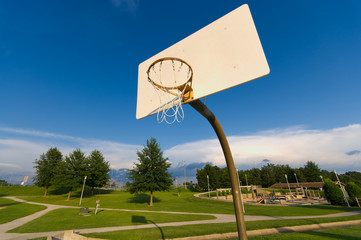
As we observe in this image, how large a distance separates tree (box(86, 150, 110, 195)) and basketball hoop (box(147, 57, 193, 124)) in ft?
114

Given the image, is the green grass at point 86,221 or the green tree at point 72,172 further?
the green tree at point 72,172

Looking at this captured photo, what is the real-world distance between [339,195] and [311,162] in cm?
7358

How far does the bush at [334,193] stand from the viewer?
2247 cm

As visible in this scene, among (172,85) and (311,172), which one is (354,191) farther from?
(311,172)

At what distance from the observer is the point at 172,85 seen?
16.0 feet

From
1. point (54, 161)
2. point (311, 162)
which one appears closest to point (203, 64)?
point (54, 161)

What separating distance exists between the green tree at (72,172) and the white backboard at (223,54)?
1319 inches

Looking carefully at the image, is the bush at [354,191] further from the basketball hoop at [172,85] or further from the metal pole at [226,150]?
the basketball hoop at [172,85]

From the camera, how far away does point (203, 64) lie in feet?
15.3

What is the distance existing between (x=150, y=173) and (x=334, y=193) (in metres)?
27.0

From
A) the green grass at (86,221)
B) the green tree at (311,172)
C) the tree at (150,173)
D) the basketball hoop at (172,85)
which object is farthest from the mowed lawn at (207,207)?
the green tree at (311,172)

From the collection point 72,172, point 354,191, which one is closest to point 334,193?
point 354,191

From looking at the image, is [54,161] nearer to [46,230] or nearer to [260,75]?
[46,230]

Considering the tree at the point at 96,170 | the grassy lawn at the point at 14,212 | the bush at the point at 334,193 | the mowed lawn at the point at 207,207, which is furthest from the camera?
the tree at the point at 96,170
